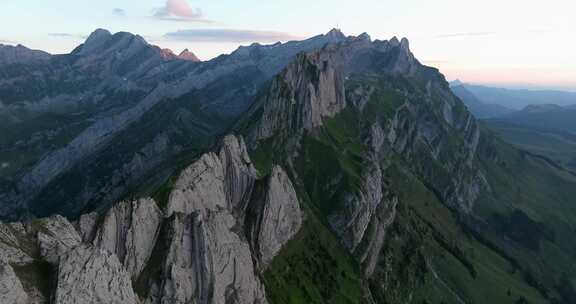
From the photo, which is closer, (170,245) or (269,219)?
(170,245)

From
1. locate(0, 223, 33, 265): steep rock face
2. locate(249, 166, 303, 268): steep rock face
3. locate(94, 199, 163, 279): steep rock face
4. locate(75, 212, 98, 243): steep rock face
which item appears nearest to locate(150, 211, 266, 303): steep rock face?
locate(94, 199, 163, 279): steep rock face

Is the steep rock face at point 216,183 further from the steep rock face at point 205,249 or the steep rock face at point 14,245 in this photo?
the steep rock face at point 14,245

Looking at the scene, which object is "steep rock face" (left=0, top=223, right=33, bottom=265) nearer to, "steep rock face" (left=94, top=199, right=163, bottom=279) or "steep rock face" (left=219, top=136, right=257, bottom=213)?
"steep rock face" (left=94, top=199, right=163, bottom=279)

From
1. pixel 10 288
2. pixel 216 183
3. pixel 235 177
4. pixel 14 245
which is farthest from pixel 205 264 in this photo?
pixel 10 288

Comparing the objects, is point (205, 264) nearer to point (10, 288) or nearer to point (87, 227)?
point (87, 227)

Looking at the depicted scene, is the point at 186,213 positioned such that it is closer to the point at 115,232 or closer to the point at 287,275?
the point at 115,232

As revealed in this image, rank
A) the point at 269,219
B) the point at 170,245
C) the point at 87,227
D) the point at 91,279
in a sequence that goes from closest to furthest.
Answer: the point at 91,279 → the point at 87,227 → the point at 170,245 → the point at 269,219

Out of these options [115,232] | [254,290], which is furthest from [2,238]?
[254,290]

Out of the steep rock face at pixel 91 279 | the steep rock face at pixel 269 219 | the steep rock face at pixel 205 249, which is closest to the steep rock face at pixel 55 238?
the steep rock face at pixel 91 279
